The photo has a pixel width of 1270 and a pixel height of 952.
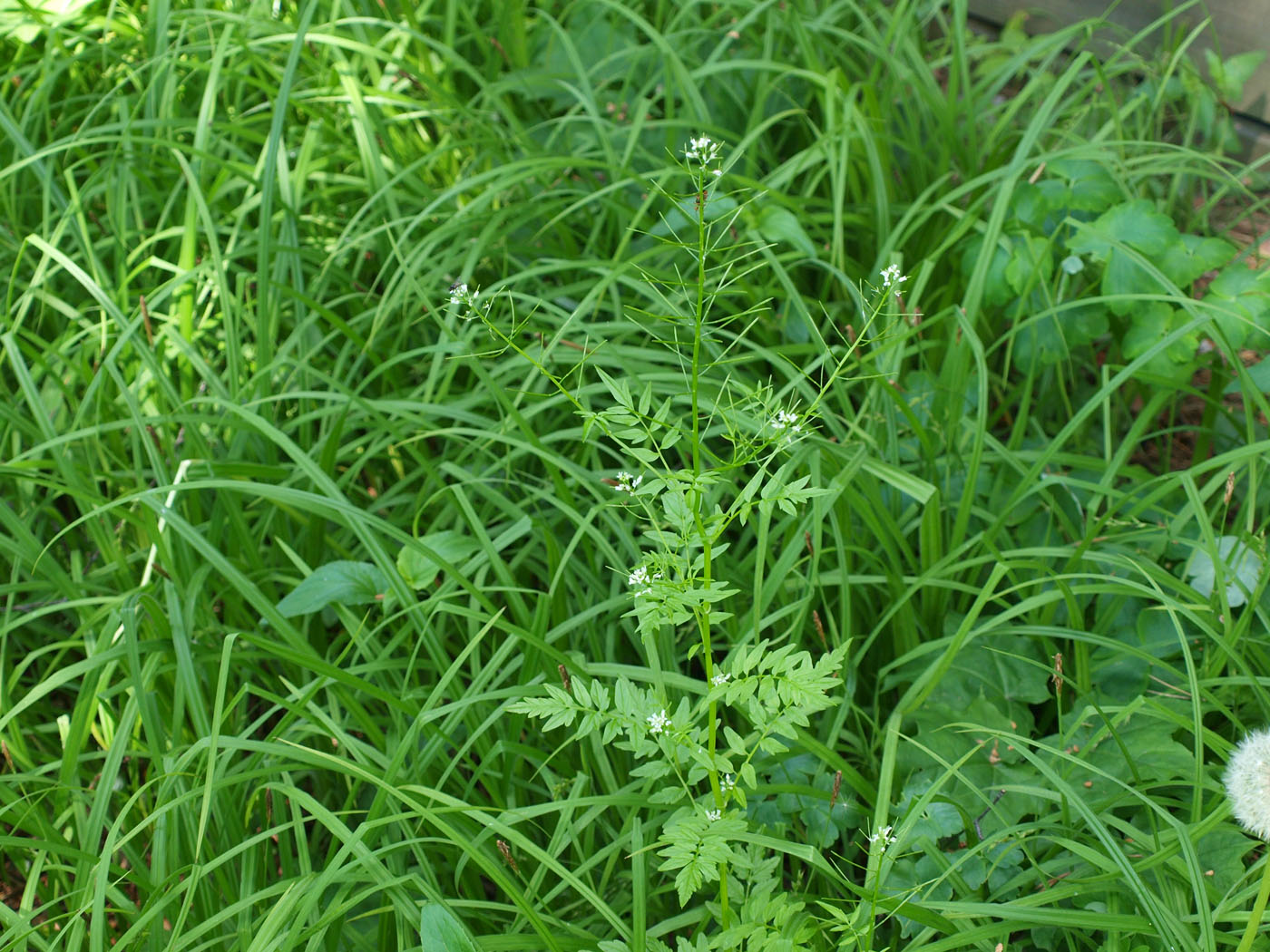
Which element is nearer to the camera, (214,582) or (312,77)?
(214,582)

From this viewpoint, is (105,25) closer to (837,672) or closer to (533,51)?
(533,51)

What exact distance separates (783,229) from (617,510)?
68cm

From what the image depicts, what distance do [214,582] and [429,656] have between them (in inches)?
17.1

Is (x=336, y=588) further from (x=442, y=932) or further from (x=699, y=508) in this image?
(x=699, y=508)

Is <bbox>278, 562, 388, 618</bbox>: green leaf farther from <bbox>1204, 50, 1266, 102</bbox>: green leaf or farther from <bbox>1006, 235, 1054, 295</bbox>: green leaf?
<bbox>1204, 50, 1266, 102</bbox>: green leaf

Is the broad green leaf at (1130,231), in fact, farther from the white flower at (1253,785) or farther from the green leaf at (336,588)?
the green leaf at (336,588)

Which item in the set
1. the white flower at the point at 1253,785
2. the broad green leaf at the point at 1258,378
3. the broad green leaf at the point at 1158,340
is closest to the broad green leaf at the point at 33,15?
the broad green leaf at the point at 1158,340

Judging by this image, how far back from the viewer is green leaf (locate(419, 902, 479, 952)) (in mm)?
1110

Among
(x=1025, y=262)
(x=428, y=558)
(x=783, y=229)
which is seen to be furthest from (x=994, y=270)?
(x=428, y=558)

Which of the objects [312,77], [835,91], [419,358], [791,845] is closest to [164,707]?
[419,358]

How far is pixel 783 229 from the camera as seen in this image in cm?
195

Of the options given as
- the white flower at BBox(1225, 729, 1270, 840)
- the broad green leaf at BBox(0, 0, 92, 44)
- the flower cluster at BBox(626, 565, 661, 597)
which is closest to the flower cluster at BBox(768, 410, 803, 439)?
the flower cluster at BBox(626, 565, 661, 597)

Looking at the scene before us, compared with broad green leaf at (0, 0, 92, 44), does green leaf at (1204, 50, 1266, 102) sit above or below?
below

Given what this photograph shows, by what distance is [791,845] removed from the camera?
1.20m
